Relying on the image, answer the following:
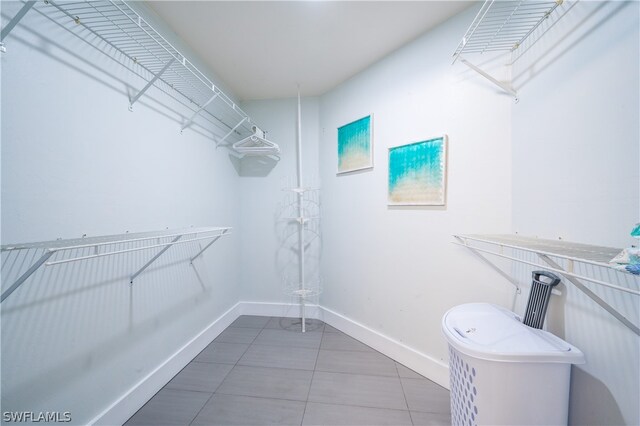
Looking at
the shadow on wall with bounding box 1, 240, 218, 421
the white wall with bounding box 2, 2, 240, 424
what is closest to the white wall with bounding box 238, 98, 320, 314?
the white wall with bounding box 2, 2, 240, 424

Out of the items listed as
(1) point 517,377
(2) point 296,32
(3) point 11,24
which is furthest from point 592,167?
(3) point 11,24

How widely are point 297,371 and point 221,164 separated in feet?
6.31

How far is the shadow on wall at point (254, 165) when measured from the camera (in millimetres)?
2551

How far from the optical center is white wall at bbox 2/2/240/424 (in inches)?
33.8

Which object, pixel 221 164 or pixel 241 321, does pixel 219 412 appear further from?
pixel 221 164

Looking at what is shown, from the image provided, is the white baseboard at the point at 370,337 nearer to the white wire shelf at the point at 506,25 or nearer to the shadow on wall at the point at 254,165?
the shadow on wall at the point at 254,165

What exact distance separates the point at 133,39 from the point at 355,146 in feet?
5.29

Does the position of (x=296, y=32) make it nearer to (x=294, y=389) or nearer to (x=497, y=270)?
(x=497, y=270)

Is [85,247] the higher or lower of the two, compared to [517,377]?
higher

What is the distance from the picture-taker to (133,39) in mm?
1135

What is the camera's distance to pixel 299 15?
1.45 metres

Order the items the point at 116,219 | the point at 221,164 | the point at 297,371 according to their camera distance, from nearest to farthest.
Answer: the point at 116,219 → the point at 297,371 → the point at 221,164

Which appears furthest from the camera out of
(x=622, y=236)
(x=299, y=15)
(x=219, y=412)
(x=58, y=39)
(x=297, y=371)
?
(x=297, y=371)

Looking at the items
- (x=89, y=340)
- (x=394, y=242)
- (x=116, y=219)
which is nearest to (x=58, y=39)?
(x=116, y=219)
